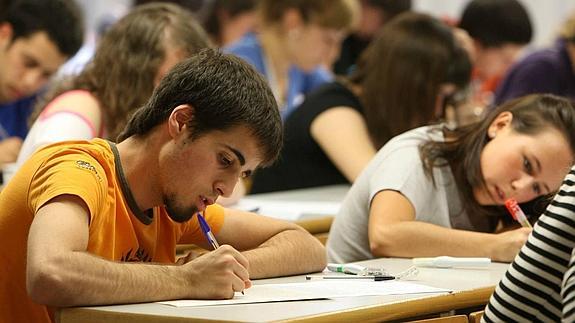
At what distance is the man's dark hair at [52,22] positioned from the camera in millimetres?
3789

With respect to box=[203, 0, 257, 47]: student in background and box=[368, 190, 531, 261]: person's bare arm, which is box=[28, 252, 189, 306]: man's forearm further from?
box=[203, 0, 257, 47]: student in background

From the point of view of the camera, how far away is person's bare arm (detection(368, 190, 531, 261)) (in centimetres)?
252

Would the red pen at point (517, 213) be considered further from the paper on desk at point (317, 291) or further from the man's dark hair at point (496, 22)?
the man's dark hair at point (496, 22)

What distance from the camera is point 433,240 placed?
2549 mm

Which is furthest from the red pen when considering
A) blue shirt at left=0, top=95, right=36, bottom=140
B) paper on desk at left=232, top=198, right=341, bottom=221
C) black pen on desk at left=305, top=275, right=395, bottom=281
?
blue shirt at left=0, top=95, right=36, bottom=140

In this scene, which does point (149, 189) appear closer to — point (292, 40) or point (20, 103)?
point (20, 103)

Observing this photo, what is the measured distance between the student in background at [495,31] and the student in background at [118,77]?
241 cm

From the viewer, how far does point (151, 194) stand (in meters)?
2.06

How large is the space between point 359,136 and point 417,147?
3.09 feet

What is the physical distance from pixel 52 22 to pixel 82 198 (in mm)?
2063

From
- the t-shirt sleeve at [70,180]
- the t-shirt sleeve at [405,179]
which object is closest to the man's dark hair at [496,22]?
the t-shirt sleeve at [405,179]

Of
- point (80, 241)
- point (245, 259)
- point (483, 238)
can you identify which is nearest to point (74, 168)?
point (80, 241)

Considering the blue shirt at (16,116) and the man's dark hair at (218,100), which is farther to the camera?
the blue shirt at (16,116)

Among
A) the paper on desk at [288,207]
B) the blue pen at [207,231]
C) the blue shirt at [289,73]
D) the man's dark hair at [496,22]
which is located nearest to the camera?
the blue pen at [207,231]
